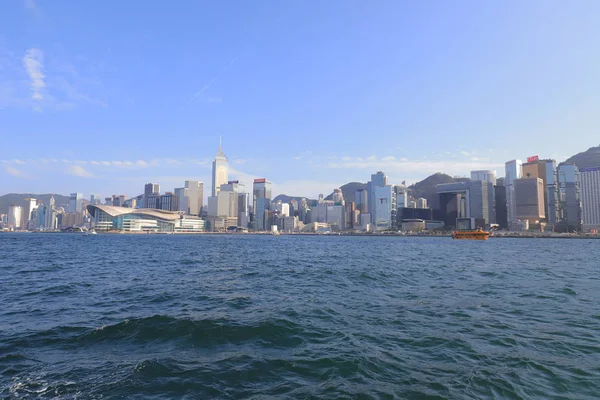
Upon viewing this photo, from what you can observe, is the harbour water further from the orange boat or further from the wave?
the orange boat

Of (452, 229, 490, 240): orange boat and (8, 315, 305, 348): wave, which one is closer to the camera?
(8, 315, 305, 348): wave

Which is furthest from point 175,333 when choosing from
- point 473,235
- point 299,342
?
point 473,235

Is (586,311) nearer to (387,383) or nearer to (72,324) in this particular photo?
(387,383)

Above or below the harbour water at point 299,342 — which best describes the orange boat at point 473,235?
below

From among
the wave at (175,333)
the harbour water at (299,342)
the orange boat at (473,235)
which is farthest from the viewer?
the orange boat at (473,235)

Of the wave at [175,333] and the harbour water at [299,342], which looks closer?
the harbour water at [299,342]

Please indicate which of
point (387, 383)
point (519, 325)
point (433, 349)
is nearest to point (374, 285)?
point (519, 325)

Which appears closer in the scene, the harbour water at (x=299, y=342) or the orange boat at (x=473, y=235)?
the harbour water at (x=299, y=342)

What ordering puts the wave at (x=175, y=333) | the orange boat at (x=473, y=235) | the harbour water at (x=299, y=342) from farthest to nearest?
the orange boat at (x=473, y=235), the wave at (x=175, y=333), the harbour water at (x=299, y=342)

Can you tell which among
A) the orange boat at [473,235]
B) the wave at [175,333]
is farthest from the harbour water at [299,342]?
the orange boat at [473,235]

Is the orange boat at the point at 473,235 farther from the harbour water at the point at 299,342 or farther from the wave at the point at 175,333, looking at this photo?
the wave at the point at 175,333

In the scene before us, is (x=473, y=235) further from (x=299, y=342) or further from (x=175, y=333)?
(x=175, y=333)

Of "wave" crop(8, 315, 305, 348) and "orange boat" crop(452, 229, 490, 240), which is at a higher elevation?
"wave" crop(8, 315, 305, 348)

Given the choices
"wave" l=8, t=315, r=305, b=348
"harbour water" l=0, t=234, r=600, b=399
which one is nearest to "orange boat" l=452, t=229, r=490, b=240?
"harbour water" l=0, t=234, r=600, b=399
